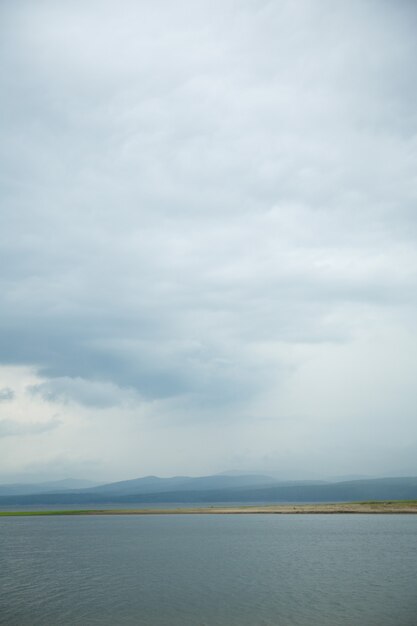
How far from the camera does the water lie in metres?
30.6

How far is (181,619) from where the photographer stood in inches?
1187

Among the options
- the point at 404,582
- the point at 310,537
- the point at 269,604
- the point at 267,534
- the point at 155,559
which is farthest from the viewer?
the point at 267,534

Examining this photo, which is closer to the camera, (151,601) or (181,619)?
(181,619)

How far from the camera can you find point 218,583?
41.1 meters

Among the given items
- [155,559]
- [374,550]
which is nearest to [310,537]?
[374,550]

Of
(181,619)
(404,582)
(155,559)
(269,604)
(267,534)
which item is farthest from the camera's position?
(267,534)

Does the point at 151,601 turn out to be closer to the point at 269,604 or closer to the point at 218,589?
the point at 218,589

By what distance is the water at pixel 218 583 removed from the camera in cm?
3058

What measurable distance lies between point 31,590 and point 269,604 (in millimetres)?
19860

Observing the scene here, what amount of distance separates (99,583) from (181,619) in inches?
622

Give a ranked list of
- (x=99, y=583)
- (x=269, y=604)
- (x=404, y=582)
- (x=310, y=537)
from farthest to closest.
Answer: (x=310, y=537)
(x=99, y=583)
(x=404, y=582)
(x=269, y=604)

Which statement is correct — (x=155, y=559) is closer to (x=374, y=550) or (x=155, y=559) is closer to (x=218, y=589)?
(x=218, y=589)

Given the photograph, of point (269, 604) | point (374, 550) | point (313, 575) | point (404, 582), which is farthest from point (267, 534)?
point (269, 604)

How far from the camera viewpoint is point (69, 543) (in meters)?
78.1
